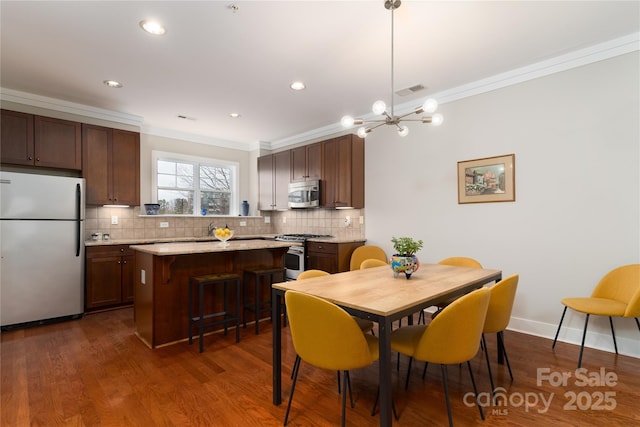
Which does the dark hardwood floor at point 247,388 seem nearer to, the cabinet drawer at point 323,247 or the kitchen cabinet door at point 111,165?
the cabinet drawer at point 323,247

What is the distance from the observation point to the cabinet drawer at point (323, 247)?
4.50 m

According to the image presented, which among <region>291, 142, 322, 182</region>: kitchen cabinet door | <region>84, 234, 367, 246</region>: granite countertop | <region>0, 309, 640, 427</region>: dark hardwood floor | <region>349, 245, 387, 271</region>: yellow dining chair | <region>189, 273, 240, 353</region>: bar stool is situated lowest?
<region>0, 309, 640, 427</region>: dark hardwood floor

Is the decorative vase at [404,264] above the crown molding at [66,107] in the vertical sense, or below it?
below

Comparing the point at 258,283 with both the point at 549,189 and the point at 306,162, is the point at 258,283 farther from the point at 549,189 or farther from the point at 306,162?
the point at 549,189

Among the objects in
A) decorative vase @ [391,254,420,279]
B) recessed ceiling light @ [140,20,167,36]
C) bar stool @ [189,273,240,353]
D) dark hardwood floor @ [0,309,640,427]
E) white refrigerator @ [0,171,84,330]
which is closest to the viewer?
dark hardwood floor @ [0,309,640,427]

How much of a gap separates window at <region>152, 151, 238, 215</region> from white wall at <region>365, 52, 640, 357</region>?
370 cm

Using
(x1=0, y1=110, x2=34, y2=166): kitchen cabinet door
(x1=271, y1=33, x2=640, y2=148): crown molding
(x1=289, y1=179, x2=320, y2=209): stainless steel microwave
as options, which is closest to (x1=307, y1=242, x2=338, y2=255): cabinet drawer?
(x1=289, y1=179, x2=320, y2=209): stainless steel microwave

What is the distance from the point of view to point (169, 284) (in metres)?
3.07

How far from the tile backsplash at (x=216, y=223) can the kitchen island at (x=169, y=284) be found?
1.66 meters

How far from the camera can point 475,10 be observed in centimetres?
236

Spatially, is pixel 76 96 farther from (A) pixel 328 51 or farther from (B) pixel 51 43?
(A) pixel 328 51

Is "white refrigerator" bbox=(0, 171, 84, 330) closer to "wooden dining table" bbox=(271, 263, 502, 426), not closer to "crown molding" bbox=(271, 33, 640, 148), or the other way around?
"wooden dining table" bbox=(271, 263, 502, 426)

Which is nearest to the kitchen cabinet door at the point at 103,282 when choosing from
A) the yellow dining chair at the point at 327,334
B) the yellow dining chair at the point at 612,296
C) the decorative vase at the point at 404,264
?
the yellow dining chair at the point at 327,334

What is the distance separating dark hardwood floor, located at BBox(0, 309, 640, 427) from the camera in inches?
74.7
